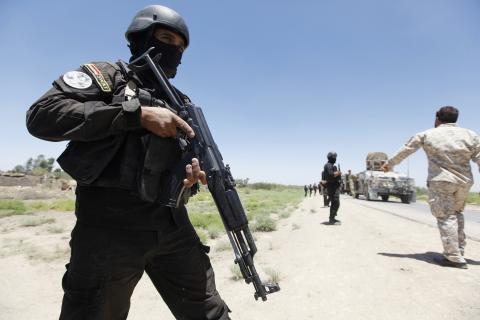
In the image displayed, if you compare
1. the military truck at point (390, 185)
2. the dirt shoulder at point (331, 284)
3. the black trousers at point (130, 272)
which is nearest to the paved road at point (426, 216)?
the dirt shoulder at point (331, 284)

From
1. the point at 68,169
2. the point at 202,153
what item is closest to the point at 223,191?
the point at 202,153

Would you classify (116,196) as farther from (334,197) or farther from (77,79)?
(334,197)

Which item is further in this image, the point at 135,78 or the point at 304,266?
the point at 304,266

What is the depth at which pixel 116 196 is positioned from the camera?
5.60 ft

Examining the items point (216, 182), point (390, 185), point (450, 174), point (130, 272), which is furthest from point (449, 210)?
point (390, 185)

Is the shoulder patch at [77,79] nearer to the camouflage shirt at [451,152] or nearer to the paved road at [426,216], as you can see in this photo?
the camouflage shirt at [451,152]

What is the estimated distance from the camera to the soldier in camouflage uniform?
14.7ft

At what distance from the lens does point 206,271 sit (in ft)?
6.63

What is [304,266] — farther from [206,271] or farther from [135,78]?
[135,78]

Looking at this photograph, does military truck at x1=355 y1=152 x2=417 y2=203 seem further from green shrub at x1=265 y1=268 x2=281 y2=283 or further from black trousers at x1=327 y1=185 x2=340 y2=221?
green shrub at x1=265 y1=268 x2=281 y2=283

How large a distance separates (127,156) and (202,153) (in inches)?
16.4

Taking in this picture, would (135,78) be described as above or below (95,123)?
above

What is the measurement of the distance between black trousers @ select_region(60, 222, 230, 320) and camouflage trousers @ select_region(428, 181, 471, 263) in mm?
3711

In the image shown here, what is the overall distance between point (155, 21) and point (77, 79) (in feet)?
2.17
